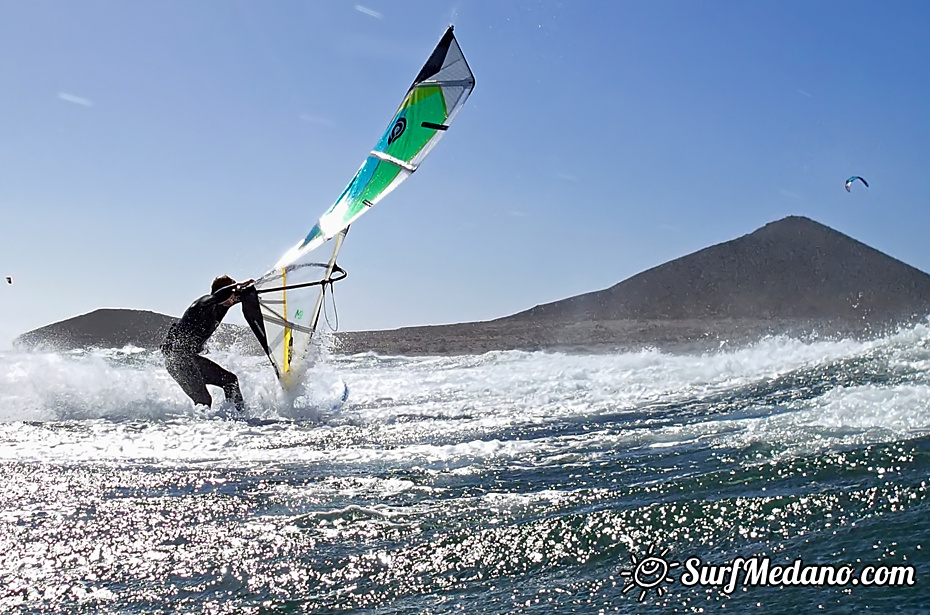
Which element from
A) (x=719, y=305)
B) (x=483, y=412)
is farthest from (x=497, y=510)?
(x=719, y=305)

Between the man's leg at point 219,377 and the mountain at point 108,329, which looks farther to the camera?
the mountain at point 108,329

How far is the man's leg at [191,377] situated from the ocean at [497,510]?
1.46m

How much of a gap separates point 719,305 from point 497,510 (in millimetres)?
31468

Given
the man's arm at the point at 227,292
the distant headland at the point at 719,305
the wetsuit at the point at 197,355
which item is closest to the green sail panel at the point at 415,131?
the man's arm at the point at 227,292

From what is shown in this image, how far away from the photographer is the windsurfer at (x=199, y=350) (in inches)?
303

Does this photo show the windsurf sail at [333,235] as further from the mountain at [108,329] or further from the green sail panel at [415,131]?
the mountain at [108,329]

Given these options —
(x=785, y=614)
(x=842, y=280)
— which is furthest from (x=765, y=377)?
(x=842, y=280)

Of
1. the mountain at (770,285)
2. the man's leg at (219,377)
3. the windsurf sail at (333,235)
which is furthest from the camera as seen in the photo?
the mountain at (770,285)

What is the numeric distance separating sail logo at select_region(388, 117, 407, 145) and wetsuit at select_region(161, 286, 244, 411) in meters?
2.65

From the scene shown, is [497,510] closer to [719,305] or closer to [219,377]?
[219,377]

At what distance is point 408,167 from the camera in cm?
862

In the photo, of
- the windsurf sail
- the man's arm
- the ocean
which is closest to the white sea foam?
the ocean

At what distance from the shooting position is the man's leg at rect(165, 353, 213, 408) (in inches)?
303

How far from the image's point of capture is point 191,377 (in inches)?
305
